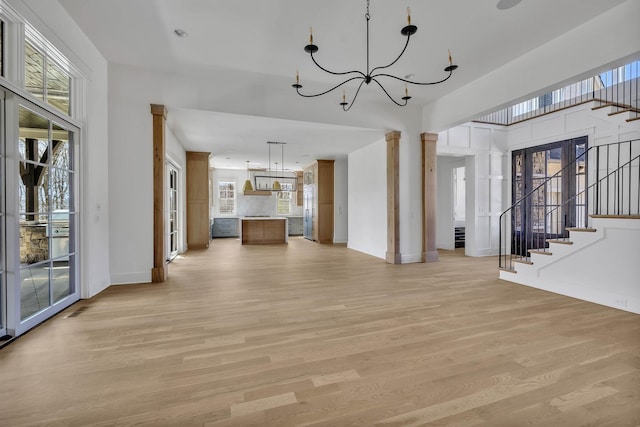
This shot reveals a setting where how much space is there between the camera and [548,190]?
6066mm

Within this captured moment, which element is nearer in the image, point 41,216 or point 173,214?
point 41,216

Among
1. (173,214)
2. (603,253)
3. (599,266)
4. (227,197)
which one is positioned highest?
(227,197)

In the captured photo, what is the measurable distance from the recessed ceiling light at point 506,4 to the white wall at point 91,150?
14.4 ft

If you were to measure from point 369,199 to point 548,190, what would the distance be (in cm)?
385

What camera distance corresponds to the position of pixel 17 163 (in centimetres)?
236

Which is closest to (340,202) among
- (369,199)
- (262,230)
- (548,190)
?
(369,199)

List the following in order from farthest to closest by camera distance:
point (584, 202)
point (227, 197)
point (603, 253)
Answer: point (227, 197) → point (584, 202) → point (603, 253)

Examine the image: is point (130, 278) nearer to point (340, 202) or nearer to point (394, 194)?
point (394, 194)

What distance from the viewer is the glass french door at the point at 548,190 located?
554cm

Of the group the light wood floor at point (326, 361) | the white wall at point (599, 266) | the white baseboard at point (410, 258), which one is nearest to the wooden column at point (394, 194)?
the white baseboard at point (410, 258)

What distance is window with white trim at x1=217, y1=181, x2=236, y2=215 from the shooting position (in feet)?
38.1

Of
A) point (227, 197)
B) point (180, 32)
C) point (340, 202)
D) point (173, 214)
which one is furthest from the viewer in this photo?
point (227, 197)

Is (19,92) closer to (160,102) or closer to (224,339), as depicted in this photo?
(160,102)

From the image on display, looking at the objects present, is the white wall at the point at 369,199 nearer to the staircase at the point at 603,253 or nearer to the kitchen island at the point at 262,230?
the kitchen island at the point at 262,230
